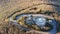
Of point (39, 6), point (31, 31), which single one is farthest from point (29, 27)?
point (39, 6)

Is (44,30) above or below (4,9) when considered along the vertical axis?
below

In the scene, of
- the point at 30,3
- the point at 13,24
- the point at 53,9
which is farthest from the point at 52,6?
the point at 13,24

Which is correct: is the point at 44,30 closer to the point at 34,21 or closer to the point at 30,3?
the point at 34,21

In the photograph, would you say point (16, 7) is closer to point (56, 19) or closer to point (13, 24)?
point (13, 24)

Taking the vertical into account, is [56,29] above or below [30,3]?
below
